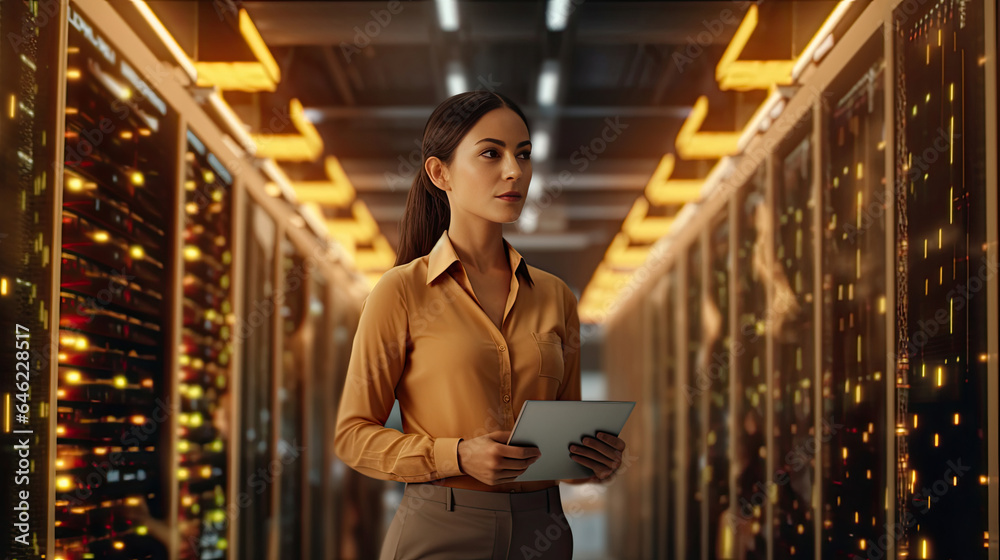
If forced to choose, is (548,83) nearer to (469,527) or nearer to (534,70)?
(534,70)

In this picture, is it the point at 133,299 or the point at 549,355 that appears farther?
the point at 133,299

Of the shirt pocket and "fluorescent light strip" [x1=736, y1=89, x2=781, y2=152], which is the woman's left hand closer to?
the shirt pocket

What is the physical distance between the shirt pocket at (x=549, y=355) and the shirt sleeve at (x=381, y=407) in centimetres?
23

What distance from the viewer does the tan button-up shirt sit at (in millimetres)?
1434

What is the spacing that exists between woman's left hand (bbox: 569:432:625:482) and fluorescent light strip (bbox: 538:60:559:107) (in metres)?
3.85

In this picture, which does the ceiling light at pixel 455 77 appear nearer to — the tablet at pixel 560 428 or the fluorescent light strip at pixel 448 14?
the fluorescent light strip at pixel 448 14

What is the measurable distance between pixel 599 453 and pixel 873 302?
4.72ft

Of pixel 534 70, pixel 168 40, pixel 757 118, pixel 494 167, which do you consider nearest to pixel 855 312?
pixel 757 118

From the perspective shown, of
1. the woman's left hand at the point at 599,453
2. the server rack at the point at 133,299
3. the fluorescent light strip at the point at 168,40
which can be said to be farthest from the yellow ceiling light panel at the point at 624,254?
the woman's left hand at the point at 599,453

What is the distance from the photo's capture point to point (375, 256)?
9508mm

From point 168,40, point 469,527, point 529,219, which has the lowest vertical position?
point 469,527

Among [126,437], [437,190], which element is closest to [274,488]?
[126,437]

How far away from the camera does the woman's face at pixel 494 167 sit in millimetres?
1529

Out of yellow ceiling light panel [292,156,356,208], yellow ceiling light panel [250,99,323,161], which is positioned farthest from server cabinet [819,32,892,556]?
yellow ceiling light panel [292,156,356,208]
